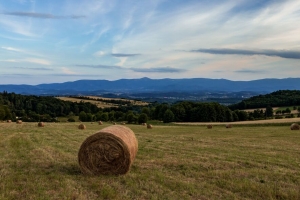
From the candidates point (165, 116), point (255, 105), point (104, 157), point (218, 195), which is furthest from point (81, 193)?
Answer: point (255, 105)

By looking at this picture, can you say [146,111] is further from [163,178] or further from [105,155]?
[163,178]

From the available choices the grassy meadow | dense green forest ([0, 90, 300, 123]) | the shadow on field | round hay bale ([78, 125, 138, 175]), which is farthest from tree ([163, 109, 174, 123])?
round hay bale ([78, 125, 138, 175])

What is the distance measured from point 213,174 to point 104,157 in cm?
353

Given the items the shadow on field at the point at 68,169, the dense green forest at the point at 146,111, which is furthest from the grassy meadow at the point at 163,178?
the dense green forest at the point at 146,111

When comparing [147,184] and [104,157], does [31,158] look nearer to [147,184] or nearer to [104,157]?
[104,157]

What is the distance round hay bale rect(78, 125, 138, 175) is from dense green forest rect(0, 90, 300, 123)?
57191mm

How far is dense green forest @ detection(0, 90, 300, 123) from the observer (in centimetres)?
7306

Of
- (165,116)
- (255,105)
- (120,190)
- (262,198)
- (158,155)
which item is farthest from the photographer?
(255,105)

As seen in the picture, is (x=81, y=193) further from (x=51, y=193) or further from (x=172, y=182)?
(x=172, y=182)

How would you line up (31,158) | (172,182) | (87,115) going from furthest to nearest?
(87,115) < (31,158) < (172,182)

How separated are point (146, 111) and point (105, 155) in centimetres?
7741

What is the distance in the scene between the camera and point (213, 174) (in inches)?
375

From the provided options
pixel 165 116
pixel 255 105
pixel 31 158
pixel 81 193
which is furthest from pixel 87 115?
pixel 81 193

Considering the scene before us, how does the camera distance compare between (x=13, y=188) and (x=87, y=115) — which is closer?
(x=13, y=188)
